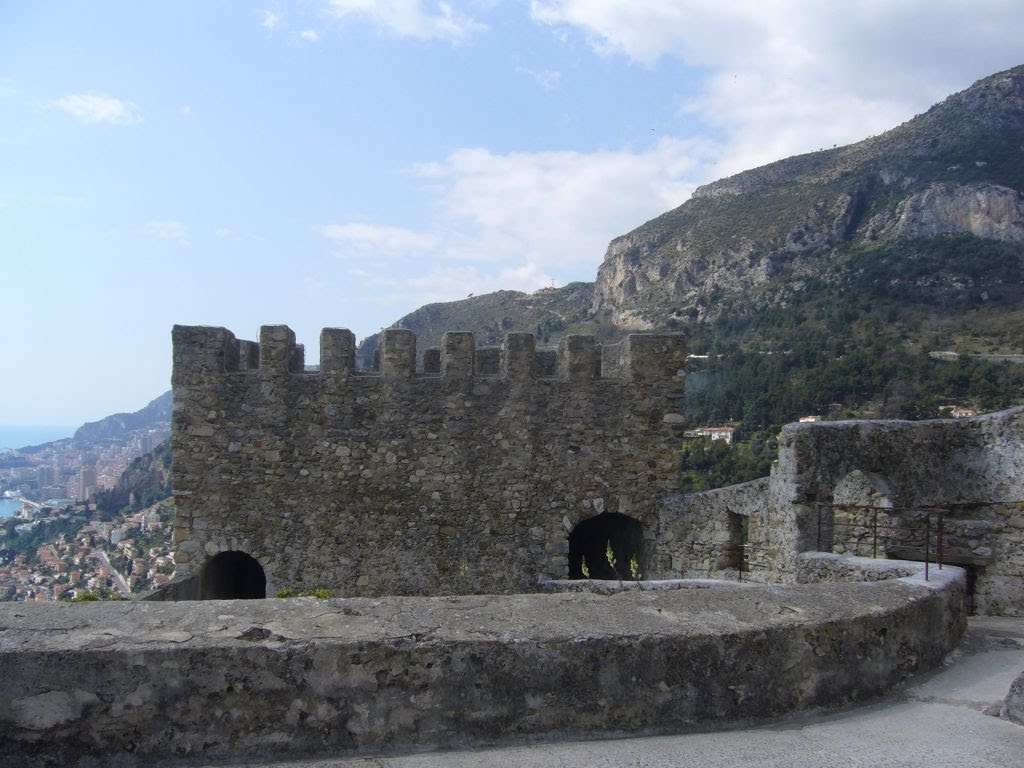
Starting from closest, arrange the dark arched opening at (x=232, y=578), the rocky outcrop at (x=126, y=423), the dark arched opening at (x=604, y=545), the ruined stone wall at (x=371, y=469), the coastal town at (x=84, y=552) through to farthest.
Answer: the ruined stone wall at (x=371, y=469) < the dark arched opening at (x=232, y=578) < the dark arched opening at (x=604, y=545) < the coastal town at (x=84, y=552) < the rocky outcrop at (x=126, y=423)

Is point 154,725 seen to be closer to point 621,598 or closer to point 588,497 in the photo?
point 621,598

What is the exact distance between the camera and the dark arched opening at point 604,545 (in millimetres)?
11836

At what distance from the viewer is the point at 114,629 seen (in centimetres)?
327

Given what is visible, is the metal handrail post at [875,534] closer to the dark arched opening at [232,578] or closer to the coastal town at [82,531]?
the coastal town at [82,531]

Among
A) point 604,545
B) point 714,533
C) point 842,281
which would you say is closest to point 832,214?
point 842,281

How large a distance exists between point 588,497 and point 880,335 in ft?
117

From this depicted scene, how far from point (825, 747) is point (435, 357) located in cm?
832

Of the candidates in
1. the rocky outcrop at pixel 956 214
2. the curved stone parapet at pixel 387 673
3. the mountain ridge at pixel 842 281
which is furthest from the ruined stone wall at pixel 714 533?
the rocky outcrop at pixel 956 214

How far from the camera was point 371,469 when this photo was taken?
415 inches

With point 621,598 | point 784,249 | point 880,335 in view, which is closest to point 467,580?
point 621,598

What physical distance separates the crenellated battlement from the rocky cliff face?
144 feet

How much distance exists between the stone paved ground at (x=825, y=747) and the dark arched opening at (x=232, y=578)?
8462 mm

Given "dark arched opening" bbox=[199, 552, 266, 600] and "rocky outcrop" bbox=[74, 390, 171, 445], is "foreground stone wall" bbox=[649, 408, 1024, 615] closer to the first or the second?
"dark arched opening" bbox=[199, 552, 266, 600]

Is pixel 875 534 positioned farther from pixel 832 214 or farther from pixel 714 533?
pixel 832 214
